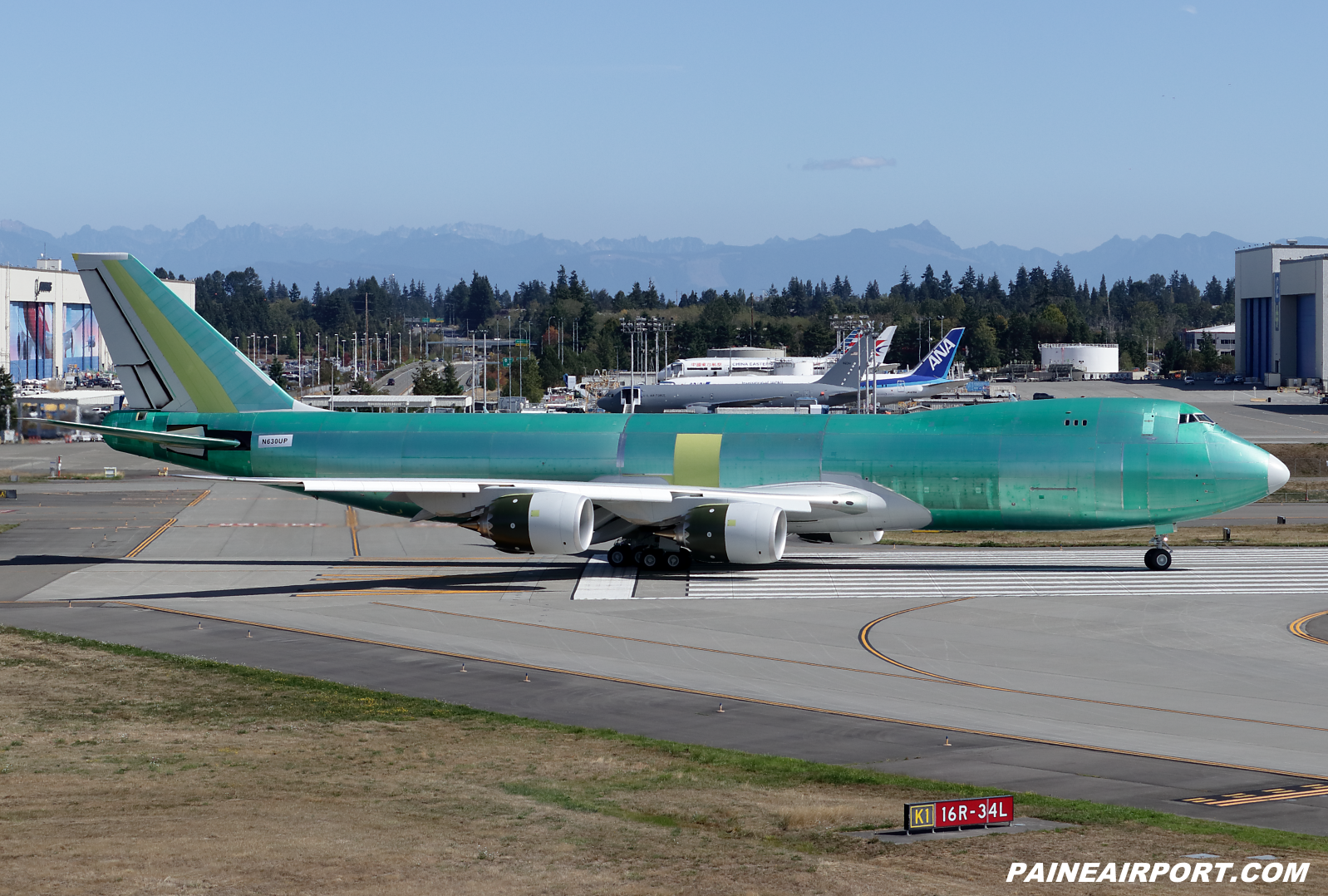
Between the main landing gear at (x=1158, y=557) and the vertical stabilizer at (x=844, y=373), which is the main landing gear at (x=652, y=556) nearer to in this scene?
the main landing gear at (x=1158, y=557)

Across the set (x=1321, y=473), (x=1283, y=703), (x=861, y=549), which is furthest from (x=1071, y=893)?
(x=1321, y=473)

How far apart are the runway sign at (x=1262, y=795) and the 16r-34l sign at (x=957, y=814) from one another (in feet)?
12.3

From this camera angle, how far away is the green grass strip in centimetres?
1630

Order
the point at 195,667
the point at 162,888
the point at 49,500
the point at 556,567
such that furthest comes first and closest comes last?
the point at 49,500 < the point at 556,567 < the point at 195,667 < the point at 162,888

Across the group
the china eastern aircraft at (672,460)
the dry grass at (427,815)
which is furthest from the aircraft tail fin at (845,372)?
the dry grass at (427,815)

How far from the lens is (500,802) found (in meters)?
17.0

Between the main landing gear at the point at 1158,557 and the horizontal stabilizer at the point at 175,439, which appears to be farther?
the horizontal stabilizer at the point at 175,439

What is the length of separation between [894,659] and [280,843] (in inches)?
677

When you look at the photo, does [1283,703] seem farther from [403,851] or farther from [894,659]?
[403,851]

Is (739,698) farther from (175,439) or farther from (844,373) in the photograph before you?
(844,373)

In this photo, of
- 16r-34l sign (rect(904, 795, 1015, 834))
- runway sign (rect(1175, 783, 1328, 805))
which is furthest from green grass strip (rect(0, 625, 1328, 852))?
runway sign (rect(1175, 783, 1328, 805))

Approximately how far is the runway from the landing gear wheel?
954 millimetres

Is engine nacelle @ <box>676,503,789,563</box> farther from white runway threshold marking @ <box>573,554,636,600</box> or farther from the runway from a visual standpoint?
white runway threshold marking @ <box>573,554,636,600</box>

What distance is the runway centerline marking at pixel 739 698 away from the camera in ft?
66.5
